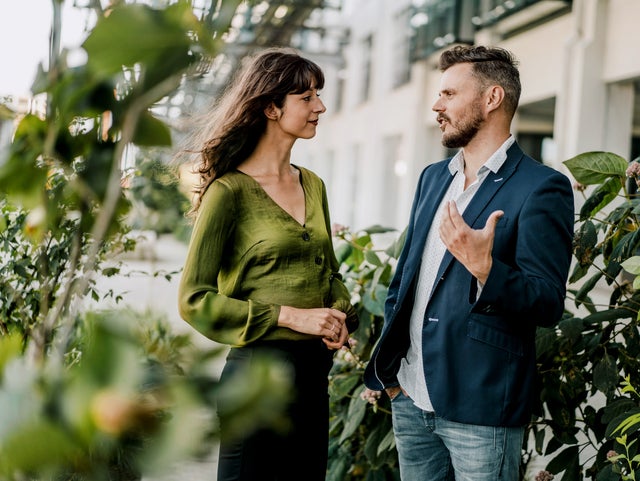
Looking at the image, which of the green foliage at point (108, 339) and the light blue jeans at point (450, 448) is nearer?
the green foliage at point (108, 339)

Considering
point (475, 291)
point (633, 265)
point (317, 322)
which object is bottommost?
point (317, 322)

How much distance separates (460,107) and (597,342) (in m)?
0.96

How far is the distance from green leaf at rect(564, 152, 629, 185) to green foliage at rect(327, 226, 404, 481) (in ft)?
2.32

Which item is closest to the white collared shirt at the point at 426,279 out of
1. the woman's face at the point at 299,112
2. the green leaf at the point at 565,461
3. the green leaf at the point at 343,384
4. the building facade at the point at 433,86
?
the woman's face at the point at 299,112

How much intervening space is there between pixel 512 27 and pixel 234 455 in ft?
33.3

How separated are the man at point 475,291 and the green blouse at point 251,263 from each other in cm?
28

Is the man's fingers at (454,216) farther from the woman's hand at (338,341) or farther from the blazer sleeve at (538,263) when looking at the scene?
the woman's hand at (338,341)

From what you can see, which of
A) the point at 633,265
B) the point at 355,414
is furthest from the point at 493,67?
the point at 355,414

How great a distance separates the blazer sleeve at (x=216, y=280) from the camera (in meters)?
2.03

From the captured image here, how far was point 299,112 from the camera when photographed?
2.24 metres

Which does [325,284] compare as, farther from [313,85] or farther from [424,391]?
[313,85]

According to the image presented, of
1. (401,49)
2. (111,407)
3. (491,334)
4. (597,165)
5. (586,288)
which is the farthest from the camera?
(401,49)

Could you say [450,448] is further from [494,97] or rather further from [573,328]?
[494,97]

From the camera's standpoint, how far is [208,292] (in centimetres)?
202
